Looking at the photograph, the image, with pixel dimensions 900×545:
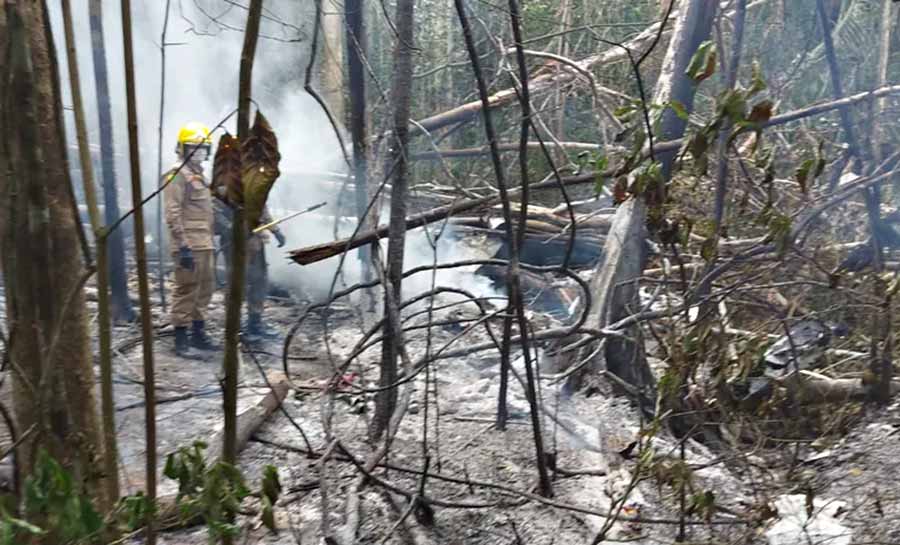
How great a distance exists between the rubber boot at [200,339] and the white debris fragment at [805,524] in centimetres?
467

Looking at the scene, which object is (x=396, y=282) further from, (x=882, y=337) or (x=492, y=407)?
(x=882, y=337)

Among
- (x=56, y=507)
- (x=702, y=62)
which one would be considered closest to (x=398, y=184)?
(x=702, y=62)

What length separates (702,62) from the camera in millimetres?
2182

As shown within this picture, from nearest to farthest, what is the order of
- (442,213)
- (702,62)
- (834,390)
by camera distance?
1. (702,62)
2. (442,213)
3. (834,390)

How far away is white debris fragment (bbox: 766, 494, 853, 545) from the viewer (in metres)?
2.78

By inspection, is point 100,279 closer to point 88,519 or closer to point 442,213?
point 88,519

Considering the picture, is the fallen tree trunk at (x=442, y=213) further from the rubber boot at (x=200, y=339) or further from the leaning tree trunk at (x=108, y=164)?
the leaning tree trunk at (x=108, y=164)

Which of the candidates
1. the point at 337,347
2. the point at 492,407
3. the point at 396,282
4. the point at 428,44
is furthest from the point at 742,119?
the point at 428,44

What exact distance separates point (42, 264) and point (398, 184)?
152cm

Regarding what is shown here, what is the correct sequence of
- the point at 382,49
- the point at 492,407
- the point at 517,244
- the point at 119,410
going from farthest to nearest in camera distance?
the point at 382,49 → the point at 119,410 → the point at 492,407 → the point at 517,244

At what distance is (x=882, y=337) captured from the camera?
3615 mm

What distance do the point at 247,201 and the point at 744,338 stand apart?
311 centimetres

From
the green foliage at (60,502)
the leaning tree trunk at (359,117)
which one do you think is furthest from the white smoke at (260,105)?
the green foliage at (60,502)

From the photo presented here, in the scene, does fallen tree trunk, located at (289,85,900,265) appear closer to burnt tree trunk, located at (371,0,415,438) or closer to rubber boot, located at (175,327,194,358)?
burnt tree trunk, located at (371,0,415,438)
